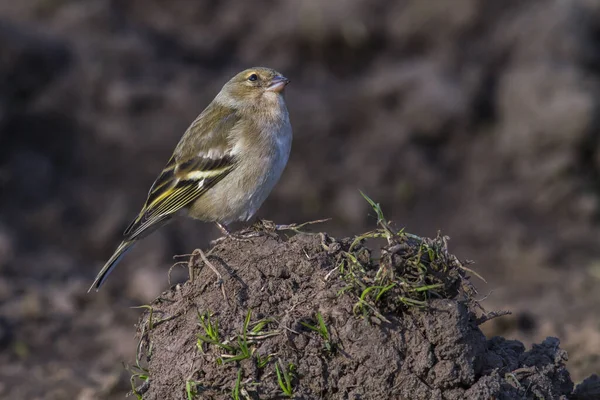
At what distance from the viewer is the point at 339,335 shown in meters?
4.36

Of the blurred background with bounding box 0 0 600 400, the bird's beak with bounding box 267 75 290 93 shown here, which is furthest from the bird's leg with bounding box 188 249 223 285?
the blurred background with bounding box 0 0 600 400

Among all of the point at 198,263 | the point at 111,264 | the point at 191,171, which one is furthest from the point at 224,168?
the point at 198,263

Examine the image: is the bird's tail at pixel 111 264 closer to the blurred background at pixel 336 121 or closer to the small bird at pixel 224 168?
the small bird at pixel 224 168

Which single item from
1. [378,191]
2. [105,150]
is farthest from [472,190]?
[105,150]

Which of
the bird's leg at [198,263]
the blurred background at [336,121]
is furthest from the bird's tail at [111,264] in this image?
the blurred background at [336,121]

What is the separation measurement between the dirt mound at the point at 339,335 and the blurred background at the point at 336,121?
5.10 meters

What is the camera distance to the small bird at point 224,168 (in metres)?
6.47

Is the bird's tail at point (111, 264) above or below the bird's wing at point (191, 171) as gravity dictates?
below

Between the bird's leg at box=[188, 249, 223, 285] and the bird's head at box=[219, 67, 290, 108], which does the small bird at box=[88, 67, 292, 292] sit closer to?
the bird's head at box=[219, 67, 290, 108]

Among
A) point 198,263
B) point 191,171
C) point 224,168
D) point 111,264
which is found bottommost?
point 198,263

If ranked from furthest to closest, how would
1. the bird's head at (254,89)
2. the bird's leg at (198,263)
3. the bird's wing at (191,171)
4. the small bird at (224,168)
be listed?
the bird's head at (254,89)
the bird's wing at (191,171)
the small bird at (224,168)
the bird's leg at (198,263)

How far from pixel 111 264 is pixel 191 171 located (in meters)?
0.97

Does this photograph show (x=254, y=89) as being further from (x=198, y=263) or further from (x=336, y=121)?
(x=336, y=121)

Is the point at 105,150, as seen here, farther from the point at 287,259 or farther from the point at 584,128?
the point at 287,259
